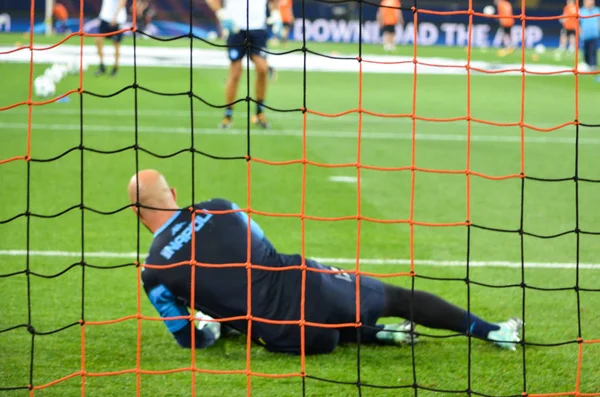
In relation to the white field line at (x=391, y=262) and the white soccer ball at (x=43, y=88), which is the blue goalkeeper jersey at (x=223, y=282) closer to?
the white field line at (x=391, y=262)

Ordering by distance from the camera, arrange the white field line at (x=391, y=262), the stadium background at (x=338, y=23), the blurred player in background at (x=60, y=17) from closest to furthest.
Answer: the white field line at (x=391, y=262), the blurred player in background at (x=60, y=17), the stadium background at (x=338, y=23)

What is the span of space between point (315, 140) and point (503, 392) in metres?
6.85

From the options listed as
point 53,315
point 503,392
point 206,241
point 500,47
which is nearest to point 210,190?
point 53,315

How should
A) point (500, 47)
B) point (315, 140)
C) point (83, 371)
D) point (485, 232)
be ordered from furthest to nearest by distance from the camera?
point (500, 47) < point (315, 140) < point (485, 232) < point (83, 371)

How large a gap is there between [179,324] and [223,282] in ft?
0.92

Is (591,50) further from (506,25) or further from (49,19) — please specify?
(49,19)

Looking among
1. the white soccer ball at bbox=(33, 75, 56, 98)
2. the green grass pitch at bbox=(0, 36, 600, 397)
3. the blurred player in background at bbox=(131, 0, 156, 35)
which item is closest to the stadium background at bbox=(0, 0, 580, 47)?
the blurred player in background at bbox=(131, 0, 156, 35)

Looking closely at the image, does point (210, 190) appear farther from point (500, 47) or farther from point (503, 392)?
point (500, 47)

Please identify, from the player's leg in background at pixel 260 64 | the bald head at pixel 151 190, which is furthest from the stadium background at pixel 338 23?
the bald head at pixel 151 190

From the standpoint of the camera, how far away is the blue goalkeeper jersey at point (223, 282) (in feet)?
13.5

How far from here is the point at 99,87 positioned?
15.1 m

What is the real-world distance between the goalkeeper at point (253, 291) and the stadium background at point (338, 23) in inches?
1119

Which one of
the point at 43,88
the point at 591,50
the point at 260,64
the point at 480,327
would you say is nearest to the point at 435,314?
the point at 480,327

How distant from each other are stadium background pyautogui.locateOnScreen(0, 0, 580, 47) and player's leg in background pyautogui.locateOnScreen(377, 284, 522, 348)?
93.6 ft
